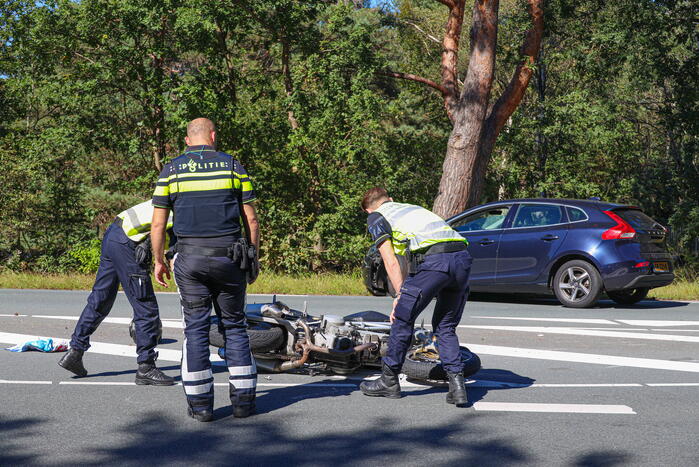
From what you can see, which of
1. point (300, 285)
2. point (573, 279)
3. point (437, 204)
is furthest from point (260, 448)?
point (437, 204)

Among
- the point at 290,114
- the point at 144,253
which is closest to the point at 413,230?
the point at 144,253

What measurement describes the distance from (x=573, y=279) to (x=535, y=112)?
44.0 ft

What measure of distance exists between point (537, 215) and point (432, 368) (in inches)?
282

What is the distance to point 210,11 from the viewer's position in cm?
1998

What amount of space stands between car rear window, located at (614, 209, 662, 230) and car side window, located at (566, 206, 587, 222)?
0.47 m

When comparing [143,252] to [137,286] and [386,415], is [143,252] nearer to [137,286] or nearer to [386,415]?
[137,286]

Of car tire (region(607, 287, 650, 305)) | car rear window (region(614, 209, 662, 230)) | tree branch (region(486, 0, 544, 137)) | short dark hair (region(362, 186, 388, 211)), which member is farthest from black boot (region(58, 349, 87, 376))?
tree branch (region(486, 0, 544, 137))

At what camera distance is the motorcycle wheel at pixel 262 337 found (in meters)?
6.94

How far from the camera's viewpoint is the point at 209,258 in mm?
5719

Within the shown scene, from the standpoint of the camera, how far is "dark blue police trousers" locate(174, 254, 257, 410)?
5.73 meters

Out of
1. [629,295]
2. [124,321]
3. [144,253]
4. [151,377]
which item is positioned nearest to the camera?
[144,253]

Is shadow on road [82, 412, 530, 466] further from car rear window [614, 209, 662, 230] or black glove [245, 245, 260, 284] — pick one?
car rear window [614, 209, 662, 230]

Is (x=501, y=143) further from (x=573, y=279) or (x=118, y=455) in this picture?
(x=118, y=455)

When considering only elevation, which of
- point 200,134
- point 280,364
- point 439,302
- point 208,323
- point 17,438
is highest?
point 200,134
